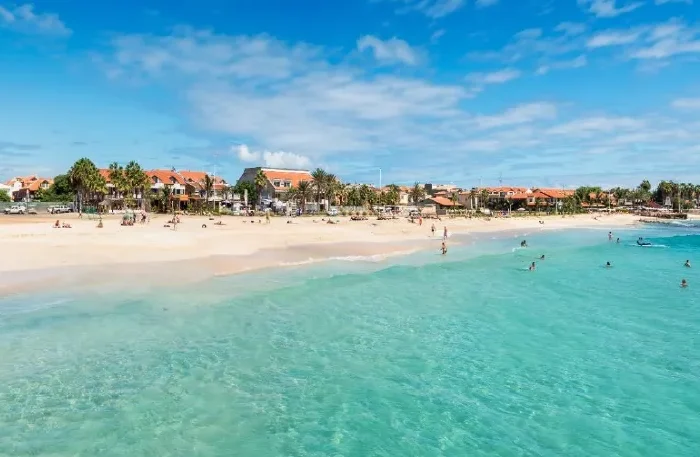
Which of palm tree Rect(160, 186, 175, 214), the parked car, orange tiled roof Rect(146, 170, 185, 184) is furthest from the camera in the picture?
orange tiled roof Rect(146, 170, 185, 184)

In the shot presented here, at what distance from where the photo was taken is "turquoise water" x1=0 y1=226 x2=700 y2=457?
1049cm

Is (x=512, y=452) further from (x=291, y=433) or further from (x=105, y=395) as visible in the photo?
(x=105, y=395)

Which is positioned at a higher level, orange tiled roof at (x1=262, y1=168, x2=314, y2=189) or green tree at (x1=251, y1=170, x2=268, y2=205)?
orange tiled roof at (x1=262, y1=168, x2=314, y2=189)

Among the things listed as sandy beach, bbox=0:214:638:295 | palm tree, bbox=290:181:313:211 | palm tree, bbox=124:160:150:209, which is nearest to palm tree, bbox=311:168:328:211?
palm tree, bbox=290:181:313:211

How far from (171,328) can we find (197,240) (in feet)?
81.0

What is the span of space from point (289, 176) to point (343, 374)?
101901 millimetres

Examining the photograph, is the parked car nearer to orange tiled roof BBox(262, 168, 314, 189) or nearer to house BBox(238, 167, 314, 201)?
house BBox(238, 167, 314, 201)

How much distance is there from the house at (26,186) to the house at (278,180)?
43279 millimetres

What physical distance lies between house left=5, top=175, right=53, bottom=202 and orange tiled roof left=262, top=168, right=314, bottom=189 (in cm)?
4733

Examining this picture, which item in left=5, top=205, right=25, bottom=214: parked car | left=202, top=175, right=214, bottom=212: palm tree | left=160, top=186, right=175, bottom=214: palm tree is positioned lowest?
left=5, top=205, right=25, bottom=214: parked car

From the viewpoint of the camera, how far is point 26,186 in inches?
4375

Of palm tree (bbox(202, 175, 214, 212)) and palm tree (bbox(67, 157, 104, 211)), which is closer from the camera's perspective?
palm tree (bbox(67, 157, 104, 211))

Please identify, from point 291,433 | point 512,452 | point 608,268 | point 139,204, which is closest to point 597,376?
point 512,452

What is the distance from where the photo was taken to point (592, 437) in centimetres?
1088
